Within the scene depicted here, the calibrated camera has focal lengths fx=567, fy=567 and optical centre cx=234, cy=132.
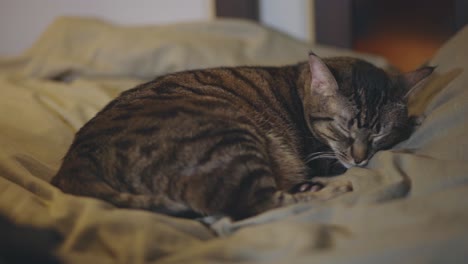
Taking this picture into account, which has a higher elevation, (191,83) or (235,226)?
(191,83)

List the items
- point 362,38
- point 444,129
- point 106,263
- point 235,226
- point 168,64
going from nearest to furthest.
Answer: point 106,263 → point 235,226 → point 444,129 → point 168,64 → point 362,38

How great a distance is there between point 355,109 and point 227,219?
577mm

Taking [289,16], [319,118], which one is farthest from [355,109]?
[289,16]

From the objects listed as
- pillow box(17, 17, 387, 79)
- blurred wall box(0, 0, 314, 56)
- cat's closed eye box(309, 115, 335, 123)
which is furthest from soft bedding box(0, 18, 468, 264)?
blurred wall box(0, 0, 314, 56)

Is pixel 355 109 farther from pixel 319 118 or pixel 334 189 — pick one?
pixel 334 189

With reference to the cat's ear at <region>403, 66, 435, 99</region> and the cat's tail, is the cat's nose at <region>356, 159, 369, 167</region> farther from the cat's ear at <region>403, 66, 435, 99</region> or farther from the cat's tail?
the cat's tail

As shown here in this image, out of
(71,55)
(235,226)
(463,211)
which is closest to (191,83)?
(235,226)

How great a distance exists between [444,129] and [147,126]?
0.86m

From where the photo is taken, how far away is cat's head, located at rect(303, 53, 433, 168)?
1662 mm

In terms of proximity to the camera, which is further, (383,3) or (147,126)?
(383,3)

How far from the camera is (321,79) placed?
1.70 m

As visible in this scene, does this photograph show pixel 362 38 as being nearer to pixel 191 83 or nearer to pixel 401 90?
pixel 401 90

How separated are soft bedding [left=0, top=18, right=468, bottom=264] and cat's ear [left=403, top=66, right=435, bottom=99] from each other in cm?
9

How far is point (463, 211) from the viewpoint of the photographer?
1.17 metres
